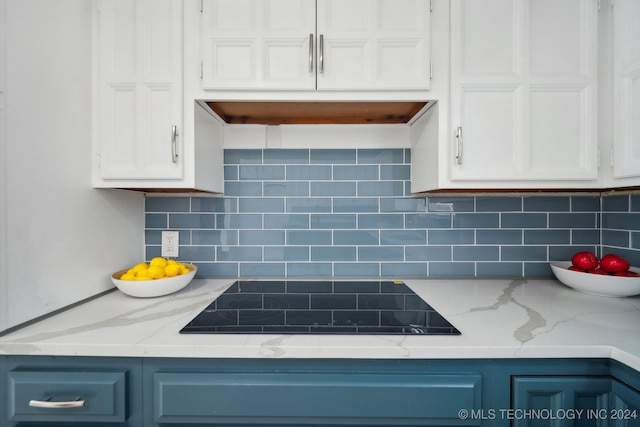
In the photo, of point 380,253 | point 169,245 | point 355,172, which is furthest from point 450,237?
point 169,245

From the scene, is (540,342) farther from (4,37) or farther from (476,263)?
(4,37)

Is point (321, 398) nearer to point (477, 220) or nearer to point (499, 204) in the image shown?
point (477, 220)

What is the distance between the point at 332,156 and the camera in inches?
60.1

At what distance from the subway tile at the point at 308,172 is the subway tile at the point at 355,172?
4 centimetres

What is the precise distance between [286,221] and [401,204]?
1.92ft

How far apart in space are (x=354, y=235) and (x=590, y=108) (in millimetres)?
1072

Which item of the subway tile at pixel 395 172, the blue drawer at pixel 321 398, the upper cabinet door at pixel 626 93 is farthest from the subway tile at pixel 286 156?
the upper cabinet door at pixel 626 93

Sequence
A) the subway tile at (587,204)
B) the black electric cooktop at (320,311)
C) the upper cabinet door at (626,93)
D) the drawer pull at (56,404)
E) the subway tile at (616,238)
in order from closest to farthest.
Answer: the drawer pull at (56,404) < the black electric cooktop at (320,311) < the upper cabinet door at (626,93) < the subway tile at (616,238) < the subway tile at (587,204)

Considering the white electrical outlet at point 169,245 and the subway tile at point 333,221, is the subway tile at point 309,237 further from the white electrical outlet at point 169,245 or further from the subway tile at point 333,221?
the white electrical outlet at point 169,245

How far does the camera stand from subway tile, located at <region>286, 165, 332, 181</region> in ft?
5.02

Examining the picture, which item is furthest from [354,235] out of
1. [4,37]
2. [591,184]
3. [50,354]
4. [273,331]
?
[4,37]

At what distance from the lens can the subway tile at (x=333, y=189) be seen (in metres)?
1.53

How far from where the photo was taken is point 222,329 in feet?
2.98

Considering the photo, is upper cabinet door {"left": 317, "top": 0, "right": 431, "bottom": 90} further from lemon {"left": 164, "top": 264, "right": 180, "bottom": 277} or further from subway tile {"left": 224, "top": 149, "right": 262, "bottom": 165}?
lemon {"left": 164, "top": 264, "right": 180, "bottom": 277}
